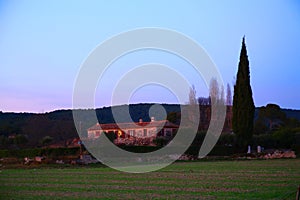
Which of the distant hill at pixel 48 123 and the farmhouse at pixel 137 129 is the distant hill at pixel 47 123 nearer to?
the distant hill at pixel 48 123

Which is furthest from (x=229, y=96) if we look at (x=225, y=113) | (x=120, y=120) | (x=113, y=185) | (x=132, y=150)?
(x=113, y=185)

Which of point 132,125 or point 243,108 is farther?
point 132,125

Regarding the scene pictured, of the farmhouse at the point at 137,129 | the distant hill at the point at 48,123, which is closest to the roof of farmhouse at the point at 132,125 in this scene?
the farmhouse at the point at 137,129

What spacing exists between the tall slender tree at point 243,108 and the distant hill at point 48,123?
17258 mm

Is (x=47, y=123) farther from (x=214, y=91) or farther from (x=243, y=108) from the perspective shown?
(x=243, y=108)

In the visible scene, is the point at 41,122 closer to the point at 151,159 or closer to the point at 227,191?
the point at 151,159

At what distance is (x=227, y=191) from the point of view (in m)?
14.8

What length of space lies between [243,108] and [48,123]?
28.2m

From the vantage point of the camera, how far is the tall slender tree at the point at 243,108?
1683 inches

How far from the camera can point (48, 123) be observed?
61812mm

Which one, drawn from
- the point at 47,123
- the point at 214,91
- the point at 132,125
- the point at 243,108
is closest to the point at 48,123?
the point at 47,123

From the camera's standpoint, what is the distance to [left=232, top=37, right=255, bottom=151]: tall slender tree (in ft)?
140

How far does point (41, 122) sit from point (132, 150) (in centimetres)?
2241

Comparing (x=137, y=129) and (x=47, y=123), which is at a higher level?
(x=47, y=123)
